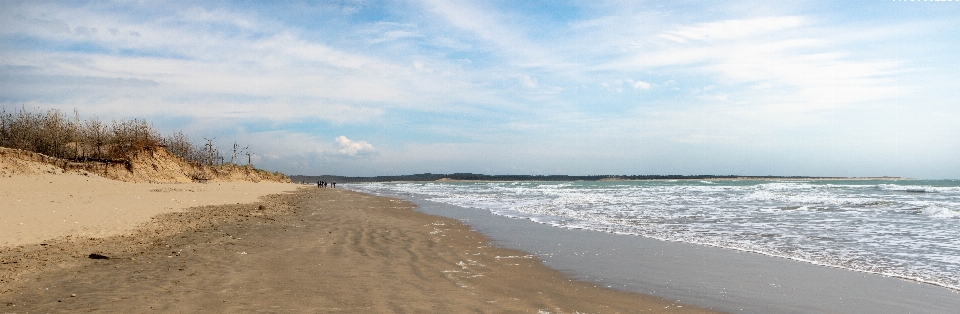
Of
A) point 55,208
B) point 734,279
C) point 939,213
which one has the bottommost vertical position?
point 734,279

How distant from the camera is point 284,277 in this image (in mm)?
6465

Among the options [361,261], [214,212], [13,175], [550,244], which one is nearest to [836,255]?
[550,244]

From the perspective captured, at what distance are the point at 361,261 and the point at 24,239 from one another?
6.01 meters

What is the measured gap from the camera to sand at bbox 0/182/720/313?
16.9 feet

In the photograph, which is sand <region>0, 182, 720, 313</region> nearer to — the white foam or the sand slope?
the sand slope

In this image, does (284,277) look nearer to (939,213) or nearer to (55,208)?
(55,208)

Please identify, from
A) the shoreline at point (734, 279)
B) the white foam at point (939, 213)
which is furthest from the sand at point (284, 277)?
the white foam at point (939, 213)

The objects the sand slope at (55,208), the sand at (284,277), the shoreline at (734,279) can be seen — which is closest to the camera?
the sand at (284,277)

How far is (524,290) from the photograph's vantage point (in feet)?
20.0

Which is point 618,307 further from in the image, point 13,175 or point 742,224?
point 13,175

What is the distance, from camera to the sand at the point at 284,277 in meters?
5.16

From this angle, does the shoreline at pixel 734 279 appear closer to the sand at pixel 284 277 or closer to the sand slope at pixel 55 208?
the sand at pixel 284 277

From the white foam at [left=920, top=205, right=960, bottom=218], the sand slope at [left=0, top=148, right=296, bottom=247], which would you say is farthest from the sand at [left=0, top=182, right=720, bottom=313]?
the white foam at [left=920, top=205, right=960, bottom=218]

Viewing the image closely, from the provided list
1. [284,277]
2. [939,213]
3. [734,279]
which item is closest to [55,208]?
[284,277]
